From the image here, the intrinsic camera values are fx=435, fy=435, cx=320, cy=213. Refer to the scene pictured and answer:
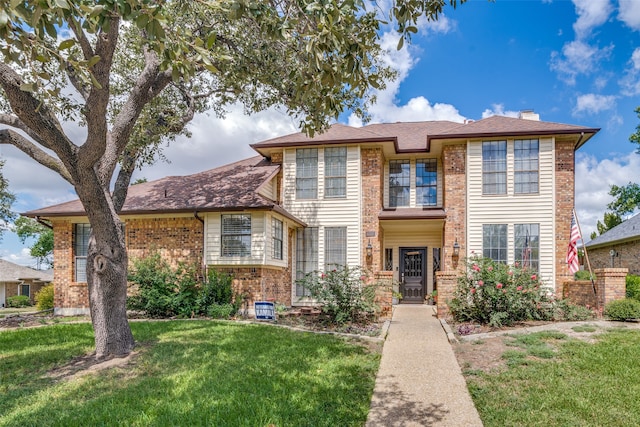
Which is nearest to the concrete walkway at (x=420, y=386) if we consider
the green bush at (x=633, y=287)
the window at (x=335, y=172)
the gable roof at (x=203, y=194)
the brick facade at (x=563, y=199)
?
the gable roof at (x=203, y=194)

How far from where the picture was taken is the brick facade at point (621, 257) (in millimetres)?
17614

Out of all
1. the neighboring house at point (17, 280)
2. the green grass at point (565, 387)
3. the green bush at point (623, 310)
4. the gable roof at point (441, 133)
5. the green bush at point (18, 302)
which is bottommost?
the green bush at point (18, 302)

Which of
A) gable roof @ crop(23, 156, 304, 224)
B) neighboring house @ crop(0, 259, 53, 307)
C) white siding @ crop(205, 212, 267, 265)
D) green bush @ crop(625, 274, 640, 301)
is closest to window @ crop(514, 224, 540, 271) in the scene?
green bush @ crop(625, 274, 640, 301)

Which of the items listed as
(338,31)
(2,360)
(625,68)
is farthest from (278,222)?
(625,68)

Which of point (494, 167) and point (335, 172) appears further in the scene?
point (335, 172)

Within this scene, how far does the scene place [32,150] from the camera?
7035 mm

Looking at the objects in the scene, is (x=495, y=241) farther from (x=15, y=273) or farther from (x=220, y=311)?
(x=15, y=273)

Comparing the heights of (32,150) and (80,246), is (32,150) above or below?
above

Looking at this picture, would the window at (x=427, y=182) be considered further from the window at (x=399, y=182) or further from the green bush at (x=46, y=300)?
the green bush at (x=46, y=300)

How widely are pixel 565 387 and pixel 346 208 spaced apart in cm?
985

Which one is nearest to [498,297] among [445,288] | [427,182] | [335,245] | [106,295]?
[445,288]

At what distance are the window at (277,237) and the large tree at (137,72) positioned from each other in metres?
3.51

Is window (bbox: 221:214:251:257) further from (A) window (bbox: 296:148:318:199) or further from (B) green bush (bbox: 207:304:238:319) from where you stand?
(A) window (bbox: 296:148:318:199)

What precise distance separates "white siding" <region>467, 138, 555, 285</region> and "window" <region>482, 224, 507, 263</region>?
0.42ft
